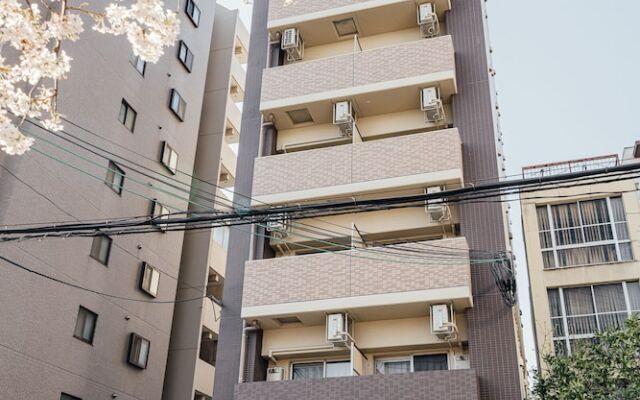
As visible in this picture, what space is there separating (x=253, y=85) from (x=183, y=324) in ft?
31.9

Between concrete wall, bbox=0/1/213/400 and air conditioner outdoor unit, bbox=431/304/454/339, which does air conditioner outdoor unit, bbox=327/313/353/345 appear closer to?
air conditioner outdoor unit, bbox=431/304/454/339

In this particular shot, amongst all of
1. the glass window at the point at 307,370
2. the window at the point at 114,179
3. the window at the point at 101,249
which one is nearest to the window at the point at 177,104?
the window at the point at 114,179

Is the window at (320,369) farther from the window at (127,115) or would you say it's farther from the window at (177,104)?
the window at (177,104)

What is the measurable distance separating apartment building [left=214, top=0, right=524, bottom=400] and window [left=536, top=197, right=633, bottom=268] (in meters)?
4.44

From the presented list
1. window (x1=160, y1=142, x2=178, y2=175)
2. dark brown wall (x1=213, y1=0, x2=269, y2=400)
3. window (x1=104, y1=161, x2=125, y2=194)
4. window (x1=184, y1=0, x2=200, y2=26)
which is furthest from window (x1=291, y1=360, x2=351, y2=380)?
Answer: window (x1=184, y1=0, x2=200, y2=26)

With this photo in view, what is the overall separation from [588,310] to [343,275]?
25.0ft

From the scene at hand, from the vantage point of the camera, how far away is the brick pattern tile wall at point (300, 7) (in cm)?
1694

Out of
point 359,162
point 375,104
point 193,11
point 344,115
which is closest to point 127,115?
point 193,11

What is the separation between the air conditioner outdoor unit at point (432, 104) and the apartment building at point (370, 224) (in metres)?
0.05

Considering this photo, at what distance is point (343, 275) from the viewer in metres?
13.8

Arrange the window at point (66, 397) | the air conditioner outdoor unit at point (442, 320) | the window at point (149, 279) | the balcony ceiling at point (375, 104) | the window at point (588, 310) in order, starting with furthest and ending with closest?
1. the window at point (149, 279)
2. the window at point (588, 310)
3. the window at point (66, 397)
4. the balcony ceiling at point (375, 104)
5. the air conditioner outdoor unit at point (442, 320)

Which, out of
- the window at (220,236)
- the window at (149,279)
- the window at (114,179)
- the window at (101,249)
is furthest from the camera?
the window at (220,236)

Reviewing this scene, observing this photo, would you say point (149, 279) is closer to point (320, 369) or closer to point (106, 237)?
point (106, 237)

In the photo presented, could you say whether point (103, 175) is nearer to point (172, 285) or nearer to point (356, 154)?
point (172, 285)
